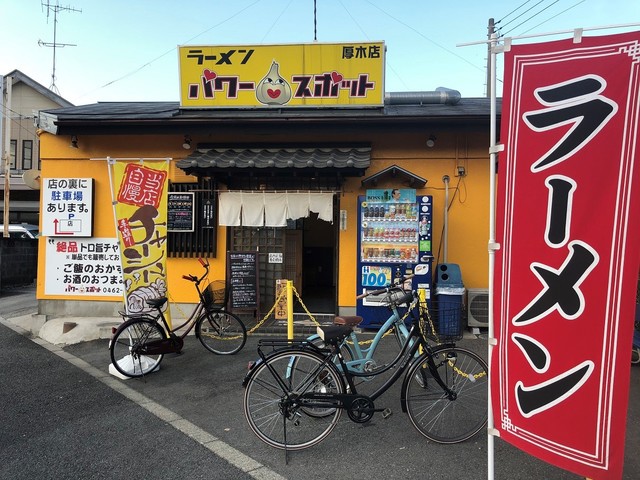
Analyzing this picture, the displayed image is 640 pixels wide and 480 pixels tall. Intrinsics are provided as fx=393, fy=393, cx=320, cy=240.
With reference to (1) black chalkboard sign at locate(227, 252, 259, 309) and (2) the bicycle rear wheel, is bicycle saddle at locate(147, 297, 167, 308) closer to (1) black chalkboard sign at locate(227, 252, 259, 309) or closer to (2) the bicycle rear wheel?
(2) the bicycle rear wheel

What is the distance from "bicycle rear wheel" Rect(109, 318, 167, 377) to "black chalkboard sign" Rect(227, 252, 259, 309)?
2168 mm

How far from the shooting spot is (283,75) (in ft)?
27.5

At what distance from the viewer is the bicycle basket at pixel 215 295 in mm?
Result: 6568

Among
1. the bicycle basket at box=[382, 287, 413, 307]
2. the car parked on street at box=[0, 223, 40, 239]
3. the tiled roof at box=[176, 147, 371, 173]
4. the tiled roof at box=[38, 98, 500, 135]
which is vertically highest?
the tiled roof at box=[38, 98, 500, 135]

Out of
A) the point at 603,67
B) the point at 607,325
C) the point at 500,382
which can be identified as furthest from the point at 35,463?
the point at 603,67

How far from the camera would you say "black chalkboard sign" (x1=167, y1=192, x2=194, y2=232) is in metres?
8.25

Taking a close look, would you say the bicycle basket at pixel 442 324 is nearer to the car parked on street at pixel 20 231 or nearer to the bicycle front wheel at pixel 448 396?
the bicycle front wheel at pixel 448 396

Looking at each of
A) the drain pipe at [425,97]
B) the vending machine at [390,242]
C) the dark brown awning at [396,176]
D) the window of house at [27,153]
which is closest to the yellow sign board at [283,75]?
the drain pipe at [425,97]

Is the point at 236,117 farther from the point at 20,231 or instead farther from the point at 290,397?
the point at 20,231

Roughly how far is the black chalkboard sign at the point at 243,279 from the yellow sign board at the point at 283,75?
130 inches

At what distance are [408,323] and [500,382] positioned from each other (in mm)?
1480

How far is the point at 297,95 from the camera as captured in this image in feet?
27.3

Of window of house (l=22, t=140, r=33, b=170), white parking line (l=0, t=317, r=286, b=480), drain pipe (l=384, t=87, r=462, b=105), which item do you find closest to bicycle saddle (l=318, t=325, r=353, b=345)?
white parking line (l=0, t=317, r=286, b=480)

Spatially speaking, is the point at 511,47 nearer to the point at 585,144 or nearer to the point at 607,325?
the point at 585,144
